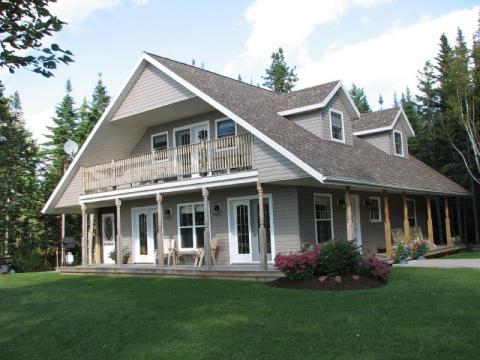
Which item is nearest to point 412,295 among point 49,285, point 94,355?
point 94,355

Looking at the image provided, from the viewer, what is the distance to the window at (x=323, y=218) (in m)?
15.8

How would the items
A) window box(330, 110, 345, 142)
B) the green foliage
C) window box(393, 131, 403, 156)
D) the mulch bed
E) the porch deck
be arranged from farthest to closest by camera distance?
window box(393, 131, 403, 156)
window box(330, 110, 345, 142)
the porch deck
the mulch bed
the green foliage

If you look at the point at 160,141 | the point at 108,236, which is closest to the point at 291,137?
the point at 160,141

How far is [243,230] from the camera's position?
16297 mm

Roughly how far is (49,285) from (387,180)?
35.5 ft

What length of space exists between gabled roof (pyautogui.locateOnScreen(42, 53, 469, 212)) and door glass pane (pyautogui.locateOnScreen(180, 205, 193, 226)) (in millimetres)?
4349

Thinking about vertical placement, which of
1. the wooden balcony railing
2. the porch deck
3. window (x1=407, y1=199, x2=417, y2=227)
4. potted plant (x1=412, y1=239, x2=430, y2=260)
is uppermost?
the wooden balcony railing

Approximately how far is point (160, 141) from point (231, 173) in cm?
576

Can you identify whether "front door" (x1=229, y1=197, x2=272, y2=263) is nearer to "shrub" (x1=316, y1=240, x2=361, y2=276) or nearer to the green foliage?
"shrub" (x1=316, y1=240, x2=361, y2=276)

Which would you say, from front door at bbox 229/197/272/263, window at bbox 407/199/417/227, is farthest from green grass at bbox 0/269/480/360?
window at bbox 407/199/417/227

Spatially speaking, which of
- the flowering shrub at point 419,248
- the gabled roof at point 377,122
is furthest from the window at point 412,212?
the flowering shrub at point 419,248

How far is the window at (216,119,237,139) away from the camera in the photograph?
16766mm

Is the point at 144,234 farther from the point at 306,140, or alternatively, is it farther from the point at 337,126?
the point at 337,126

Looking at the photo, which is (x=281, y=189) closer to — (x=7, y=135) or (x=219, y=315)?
(x=219, y=315)
